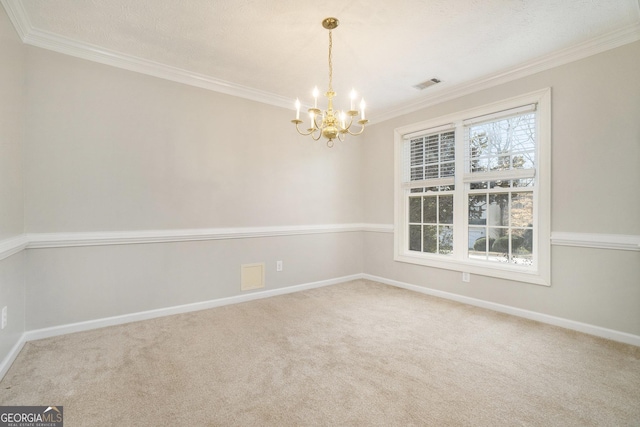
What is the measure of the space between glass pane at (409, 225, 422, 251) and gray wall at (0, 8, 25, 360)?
415 cm

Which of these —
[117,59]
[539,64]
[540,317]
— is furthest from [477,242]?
[117,59]

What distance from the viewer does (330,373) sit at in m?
2.07

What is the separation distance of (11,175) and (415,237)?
13.9 feet

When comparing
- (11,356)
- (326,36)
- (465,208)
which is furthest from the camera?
(465,208)

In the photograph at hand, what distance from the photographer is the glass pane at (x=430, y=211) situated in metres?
4.05

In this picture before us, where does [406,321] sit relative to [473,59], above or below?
below

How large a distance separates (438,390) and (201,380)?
1519 millimetres

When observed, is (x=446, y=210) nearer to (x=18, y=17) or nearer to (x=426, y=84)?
(x=426, y=84)

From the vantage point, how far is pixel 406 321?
9.97 ft

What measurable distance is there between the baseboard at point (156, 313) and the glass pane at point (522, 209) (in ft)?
8.34

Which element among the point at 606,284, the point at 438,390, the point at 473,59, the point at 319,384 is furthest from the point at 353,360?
the point at 473,59

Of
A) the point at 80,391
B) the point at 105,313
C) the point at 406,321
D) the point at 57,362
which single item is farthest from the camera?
the point at 406,321

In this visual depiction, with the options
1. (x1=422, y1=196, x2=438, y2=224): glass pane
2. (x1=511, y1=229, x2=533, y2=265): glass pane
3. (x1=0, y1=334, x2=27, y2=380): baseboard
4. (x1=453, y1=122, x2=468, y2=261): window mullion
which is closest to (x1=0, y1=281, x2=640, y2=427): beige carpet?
(x1=0, y1=334, x2=27, y2=380): baseboard

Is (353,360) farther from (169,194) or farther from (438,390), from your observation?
(169,194)
